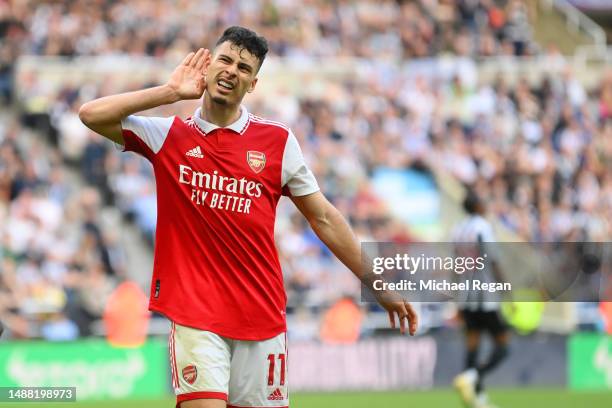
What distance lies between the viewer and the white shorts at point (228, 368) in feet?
21.5

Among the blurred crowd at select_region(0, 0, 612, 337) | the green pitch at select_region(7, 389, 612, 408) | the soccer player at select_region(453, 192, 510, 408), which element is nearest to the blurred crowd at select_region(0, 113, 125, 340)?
the blurred crowd at select_region(0, 0, 612, 337)

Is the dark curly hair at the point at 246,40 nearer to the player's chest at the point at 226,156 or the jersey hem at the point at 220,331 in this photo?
the player's chest at the point at 226,156

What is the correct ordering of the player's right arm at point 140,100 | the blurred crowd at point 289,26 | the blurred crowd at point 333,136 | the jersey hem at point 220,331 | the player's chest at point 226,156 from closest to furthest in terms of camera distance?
the player's right arm at point 140,100 → the jersey hem at point 220,331 → the player's chest at point 226,156 → the blurred crowd at point 333,136 → the blurred crowd at point 289,26

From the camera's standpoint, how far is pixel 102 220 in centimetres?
1922

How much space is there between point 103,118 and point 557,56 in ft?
A: 67.2

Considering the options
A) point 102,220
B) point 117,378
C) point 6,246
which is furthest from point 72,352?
point 102,220

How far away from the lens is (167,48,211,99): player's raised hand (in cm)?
654

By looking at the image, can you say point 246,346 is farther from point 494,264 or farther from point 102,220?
point 102,220

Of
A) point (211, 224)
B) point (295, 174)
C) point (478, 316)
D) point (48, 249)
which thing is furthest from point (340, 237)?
point (48, 249)

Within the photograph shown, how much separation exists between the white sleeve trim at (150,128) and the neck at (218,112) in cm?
20

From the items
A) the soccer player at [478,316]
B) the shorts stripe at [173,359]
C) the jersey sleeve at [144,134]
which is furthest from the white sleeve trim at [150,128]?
the soccer player at [478,316]

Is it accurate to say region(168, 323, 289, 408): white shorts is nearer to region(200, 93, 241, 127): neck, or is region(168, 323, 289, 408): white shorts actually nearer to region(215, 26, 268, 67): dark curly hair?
region(200, 93, 241, 127): neck

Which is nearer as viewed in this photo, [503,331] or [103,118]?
[103,118]

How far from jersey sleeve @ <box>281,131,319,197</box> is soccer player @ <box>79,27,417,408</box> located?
3 centimetres
